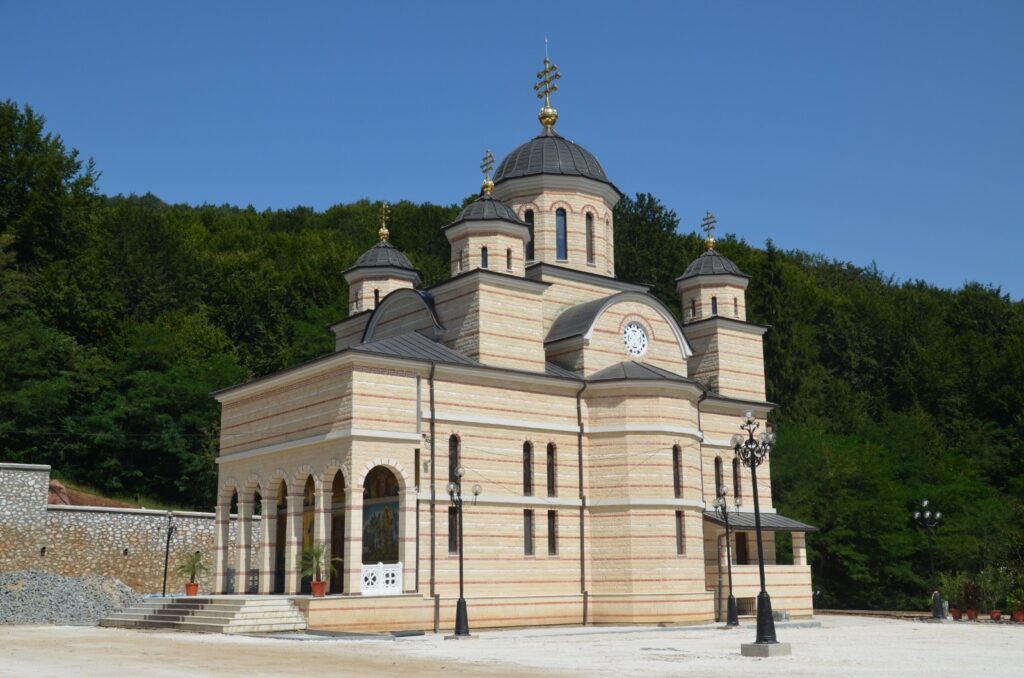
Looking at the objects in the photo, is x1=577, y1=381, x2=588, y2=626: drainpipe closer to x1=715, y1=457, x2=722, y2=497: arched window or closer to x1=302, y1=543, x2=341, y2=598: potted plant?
x1=715, y1=457, x2=722, y2=497: arched window

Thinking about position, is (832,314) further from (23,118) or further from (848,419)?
(23,118)

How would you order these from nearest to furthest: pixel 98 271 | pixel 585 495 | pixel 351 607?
pixel 351 607 → pixel 585 495 → pixel 98 271

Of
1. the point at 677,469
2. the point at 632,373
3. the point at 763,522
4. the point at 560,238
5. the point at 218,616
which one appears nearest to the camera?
the point at 218,616

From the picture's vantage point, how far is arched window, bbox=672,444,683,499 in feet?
84.5

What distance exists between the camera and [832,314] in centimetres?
5769

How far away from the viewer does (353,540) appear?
21.7m

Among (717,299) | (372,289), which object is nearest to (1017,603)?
(717,299)

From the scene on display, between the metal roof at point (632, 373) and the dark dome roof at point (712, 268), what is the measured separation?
271 inches

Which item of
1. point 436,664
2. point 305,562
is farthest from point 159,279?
point 436,664

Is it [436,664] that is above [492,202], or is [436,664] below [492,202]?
below

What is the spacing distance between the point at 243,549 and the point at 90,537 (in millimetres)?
7639

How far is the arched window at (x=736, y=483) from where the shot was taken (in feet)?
99.2

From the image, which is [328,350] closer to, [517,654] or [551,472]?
[551,472]

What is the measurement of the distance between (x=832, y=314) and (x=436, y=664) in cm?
4792
